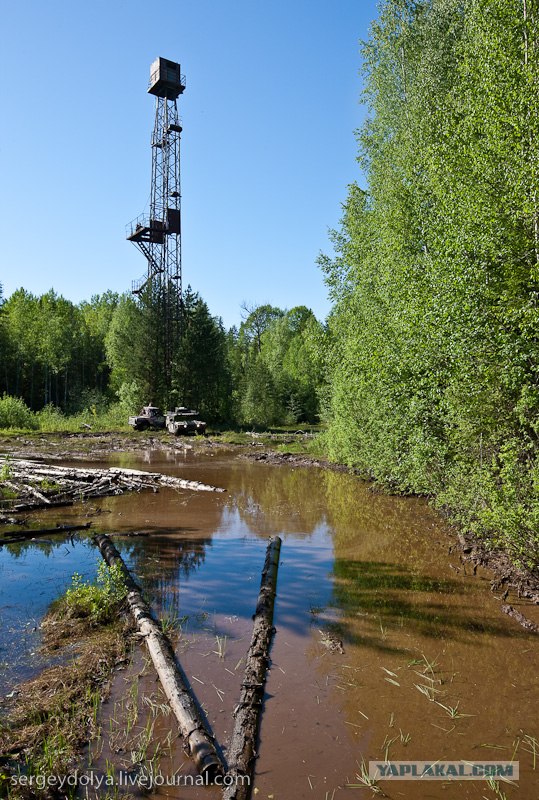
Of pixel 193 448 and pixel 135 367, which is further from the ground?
pixel 135 367

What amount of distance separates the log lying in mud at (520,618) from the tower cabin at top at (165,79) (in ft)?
159

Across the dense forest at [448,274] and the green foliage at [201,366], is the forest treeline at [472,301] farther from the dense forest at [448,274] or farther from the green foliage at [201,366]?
the green foliage at [201,366]

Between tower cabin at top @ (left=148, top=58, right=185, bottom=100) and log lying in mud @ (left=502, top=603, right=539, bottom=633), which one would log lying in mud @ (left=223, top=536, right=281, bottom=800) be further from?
tower cabin at top @ (left=148, top=58, right=185, bottom=100)

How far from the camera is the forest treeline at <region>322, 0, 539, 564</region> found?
8258 mm

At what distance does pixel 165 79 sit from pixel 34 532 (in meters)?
44.4

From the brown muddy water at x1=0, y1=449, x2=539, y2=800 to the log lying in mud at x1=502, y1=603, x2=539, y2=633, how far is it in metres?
0.16

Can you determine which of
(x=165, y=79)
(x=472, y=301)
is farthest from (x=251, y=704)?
(x=165, y=79)

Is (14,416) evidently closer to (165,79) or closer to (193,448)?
(193,448)

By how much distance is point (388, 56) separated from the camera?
19.3 metres

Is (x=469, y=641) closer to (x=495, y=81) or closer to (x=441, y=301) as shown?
(x=441, y=301)

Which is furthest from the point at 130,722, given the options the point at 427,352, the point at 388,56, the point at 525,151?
the point at 388,56

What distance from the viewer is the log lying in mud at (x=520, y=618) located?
24.1 ft

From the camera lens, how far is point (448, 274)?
31.8 ft

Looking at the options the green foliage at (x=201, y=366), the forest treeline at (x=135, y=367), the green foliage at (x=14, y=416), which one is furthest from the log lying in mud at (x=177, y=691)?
the green foliage at (x=201, y=366)
